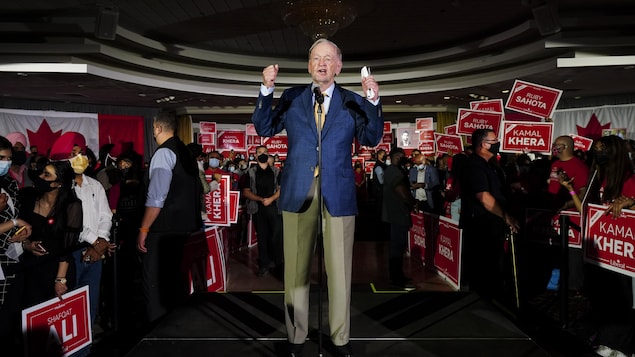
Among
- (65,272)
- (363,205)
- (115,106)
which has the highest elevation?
(115,106)

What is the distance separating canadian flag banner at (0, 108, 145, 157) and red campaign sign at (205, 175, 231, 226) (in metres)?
9.35

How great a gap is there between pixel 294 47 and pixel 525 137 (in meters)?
7.06

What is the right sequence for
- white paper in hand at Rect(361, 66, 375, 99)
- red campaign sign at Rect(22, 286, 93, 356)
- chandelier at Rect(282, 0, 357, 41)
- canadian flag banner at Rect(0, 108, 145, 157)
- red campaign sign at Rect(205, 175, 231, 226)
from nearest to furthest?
white paper in hand at Rect(361, 66, 375, 99), red campaign sign at Rect(22, 286, 93, 356), red campaign sign at Rect(205, 175, 231, 226), chandelier at Rect(282, 0, 357, 41), canadian flag banner at Rect(0, 108, 145, 157)

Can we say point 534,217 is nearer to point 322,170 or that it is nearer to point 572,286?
point 572,286

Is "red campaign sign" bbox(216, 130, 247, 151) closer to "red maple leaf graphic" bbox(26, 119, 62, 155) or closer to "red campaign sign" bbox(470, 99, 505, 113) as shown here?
"red maple leaf graphic" bbox(26, 119, 62, 155)

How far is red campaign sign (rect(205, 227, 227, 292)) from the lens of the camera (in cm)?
536

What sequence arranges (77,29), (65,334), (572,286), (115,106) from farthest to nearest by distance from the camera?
(115,106), (77,29), (572,286), (65,334)

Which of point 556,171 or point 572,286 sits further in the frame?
point 572,286

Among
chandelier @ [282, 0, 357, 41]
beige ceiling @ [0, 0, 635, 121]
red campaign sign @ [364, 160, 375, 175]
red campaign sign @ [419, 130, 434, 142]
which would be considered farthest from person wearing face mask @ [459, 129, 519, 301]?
red campaign sign @ [364, 160, 375, 175]

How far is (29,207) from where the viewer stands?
3.40 metres

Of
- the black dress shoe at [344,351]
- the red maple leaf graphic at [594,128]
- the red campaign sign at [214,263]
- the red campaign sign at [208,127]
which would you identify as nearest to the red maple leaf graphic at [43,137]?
the red campaign sign at [208,127]

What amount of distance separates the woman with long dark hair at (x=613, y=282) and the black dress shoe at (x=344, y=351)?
247 cm

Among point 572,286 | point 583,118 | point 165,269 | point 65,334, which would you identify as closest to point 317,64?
point 165,269

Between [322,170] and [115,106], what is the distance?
19.1 meters
